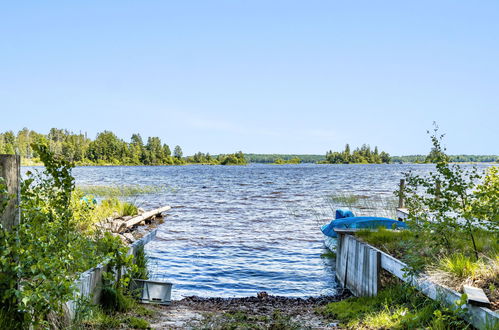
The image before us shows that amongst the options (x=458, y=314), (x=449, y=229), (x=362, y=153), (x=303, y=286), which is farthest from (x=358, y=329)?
(x=362, y=153)

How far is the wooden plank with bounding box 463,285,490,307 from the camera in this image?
4.86 m

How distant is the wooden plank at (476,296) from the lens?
191 inches

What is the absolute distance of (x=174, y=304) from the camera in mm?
8641

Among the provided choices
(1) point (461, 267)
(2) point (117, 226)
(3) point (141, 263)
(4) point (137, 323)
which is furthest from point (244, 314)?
(2) point (117, 226)

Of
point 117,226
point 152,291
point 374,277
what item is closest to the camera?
point 152,291

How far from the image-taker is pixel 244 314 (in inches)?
299

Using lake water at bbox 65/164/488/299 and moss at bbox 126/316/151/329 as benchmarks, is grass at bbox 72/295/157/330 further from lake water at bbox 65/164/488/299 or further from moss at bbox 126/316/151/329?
lake water at bbox 65/164/488/299

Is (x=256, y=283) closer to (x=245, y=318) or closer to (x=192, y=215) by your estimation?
(x=245, y=318)

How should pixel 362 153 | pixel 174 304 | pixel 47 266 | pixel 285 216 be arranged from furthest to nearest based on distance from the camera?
pixel 362 153, pixel 285 216, pixel 174 304, pixel 47 266

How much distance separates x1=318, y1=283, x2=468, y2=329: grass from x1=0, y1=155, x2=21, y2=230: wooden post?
4.53 meters

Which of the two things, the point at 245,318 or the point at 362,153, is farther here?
the point at 362,153

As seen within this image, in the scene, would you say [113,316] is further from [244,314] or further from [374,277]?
[374,277]

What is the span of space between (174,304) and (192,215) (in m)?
15.6

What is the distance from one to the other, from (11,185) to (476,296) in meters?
5.11
